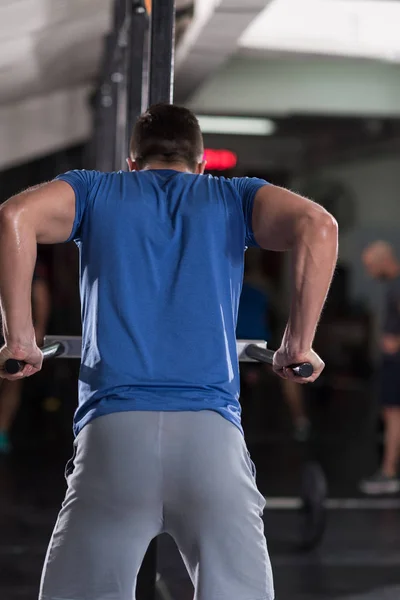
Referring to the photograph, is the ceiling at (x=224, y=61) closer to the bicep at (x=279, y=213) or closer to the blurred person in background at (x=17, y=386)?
the blurred person in background at (x=17, y=386)

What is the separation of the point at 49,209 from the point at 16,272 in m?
0.12

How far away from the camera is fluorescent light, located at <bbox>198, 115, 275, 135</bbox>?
25.4 feet

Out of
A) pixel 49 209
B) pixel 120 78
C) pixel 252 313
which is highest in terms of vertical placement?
pixel 49 209

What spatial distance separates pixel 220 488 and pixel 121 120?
2984mm

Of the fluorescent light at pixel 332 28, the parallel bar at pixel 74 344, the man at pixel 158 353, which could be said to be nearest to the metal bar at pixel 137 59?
the parallel bar at pixel 74 344

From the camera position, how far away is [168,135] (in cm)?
166

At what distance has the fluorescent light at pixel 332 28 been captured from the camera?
6.05 metres

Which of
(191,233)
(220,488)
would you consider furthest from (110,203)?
(220,488)

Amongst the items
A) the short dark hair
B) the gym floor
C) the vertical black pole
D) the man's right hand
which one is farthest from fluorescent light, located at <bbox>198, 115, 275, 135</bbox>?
the man's right hand

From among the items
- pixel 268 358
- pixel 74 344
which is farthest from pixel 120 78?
pixel 268 358

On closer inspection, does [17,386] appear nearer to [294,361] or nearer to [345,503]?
[345,503]

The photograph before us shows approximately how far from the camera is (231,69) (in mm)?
A: 7410

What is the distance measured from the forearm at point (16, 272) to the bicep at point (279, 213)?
0.39 m

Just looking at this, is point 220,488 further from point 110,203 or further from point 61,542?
point 110,203
